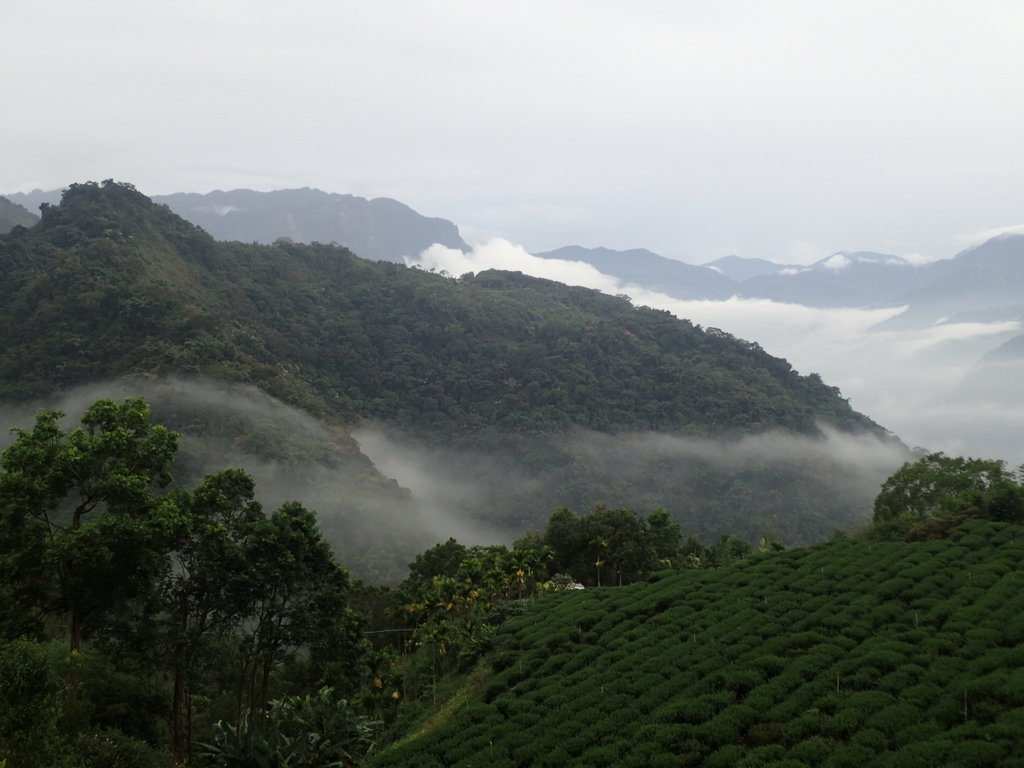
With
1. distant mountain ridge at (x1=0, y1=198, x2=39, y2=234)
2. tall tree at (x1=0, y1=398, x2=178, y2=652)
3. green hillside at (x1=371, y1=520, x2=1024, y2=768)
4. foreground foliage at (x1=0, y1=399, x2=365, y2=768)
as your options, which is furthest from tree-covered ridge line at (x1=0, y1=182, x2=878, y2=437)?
green hillside at (x1=371, y1=520, x2=1024, y2=768)

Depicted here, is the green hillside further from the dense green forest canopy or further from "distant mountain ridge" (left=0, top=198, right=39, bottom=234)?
"distant mountain ridge" (left=0, top=198, right=39, bottom=234)

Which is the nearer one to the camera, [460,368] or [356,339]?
[356,339]

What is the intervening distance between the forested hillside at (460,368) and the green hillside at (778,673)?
158 ft

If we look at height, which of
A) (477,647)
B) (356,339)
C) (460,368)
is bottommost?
(477,647)

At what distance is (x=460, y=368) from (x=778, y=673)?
102 meters

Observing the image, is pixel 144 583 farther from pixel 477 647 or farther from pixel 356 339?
pixel 356 339

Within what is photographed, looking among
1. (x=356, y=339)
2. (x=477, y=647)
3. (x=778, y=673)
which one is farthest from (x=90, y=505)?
(x=356, y=339)

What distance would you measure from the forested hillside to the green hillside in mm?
48045

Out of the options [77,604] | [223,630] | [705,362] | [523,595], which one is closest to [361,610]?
[523,595]

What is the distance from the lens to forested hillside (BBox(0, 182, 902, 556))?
68.8m

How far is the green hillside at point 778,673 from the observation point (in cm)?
1341

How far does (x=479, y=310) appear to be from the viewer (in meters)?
132

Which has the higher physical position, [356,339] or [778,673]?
[356,339]

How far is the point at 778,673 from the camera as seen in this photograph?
1675 cm
